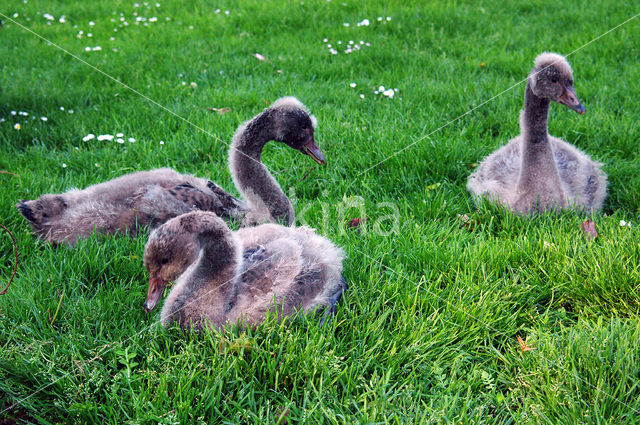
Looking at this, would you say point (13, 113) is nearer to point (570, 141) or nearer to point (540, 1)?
point (570, 141)

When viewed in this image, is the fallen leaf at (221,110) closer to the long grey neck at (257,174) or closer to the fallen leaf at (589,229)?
the long grey neck at (257,174)

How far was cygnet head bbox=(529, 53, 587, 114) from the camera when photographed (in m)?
3.85

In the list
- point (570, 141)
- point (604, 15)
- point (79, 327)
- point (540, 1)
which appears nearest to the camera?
point (79, 327)

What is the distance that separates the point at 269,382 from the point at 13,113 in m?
4.41

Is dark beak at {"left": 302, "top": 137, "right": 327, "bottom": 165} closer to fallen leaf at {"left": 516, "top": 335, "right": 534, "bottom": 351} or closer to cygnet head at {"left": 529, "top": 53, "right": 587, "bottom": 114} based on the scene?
cygnet head at {"left": 529, "top": 53, "right": 587, "bottom": 114}

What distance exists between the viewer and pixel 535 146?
3873 mm

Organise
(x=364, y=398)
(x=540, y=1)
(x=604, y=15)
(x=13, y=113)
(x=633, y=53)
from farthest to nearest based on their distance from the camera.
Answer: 1. (x=540, y=1)
2. (x=604, y=15)
3. (x=633, y=53)
4. (x=13, y=113)
5. (x=364, y=398)

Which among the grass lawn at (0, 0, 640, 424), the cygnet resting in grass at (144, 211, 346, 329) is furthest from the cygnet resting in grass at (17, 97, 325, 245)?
the cygnet resting in grass at (144, 211, 346, 329)

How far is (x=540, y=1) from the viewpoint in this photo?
28.2ft

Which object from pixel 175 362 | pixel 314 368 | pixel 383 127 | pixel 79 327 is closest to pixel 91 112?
pixel 383 127

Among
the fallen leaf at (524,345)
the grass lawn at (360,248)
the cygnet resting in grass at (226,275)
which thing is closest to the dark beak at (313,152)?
the grass lawn at (360,248)

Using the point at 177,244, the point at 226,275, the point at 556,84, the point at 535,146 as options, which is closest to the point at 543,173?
the point at 535,146

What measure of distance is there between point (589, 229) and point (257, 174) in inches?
89.1

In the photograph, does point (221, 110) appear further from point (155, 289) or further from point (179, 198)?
point (155, 289)
